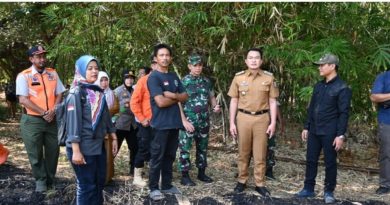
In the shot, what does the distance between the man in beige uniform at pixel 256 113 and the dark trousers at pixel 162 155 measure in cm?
59

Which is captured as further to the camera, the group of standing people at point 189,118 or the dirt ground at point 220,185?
the dirt ground at point 220,185

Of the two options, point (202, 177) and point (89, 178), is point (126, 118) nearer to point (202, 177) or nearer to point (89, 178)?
point (202, 177)

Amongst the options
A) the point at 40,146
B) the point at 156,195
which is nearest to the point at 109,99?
the point at 40,146

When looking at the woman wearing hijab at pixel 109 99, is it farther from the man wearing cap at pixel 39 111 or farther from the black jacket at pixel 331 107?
the black jacket at pixel 331 107

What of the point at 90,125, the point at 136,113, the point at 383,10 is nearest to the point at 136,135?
the point at 136,113

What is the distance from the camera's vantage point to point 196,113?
14.7 ft

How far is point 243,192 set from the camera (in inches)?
167

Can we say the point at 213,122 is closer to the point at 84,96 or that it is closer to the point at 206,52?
the point at 206,52

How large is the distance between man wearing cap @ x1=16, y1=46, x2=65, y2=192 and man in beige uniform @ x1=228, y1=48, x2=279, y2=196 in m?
1.73

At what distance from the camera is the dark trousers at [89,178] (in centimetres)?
322

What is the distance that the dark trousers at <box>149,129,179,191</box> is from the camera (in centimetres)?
392

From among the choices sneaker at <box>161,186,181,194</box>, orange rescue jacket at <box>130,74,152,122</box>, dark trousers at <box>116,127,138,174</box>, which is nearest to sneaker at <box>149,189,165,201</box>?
sneaker at <box>161,186,181,194</box>

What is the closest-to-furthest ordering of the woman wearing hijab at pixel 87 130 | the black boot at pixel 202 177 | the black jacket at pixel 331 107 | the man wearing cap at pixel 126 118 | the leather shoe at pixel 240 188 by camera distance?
the woman wearing hijab at pixel 87 130, the black jacket at pixel 331 107, the leather shoe at pixel 240 188, the man wearing cap at pixel 126 118, the black boot at pixel 202 177

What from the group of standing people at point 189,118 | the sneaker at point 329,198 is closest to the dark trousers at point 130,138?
the group of standing people at point 189,118
